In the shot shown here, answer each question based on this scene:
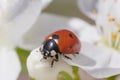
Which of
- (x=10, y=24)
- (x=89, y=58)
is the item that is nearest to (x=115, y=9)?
(x=89, y=58)

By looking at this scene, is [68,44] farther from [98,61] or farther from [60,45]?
[98,61]

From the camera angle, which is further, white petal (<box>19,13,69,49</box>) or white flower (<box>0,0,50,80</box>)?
white petal (<box>19,13,69,49</box>)

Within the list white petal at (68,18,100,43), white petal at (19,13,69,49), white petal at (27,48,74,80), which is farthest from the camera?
white petal at (68,18,100,43)

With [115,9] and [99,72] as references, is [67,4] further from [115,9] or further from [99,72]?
[99,72]

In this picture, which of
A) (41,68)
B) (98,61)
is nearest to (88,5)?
(98,61)

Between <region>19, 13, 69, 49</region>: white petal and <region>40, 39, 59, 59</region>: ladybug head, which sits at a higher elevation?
<region>19, 13, 69, 49</region>: white petal

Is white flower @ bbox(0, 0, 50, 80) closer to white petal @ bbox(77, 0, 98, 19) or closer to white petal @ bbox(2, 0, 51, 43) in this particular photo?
white petal @ bbox(2, 0, 51, 43)

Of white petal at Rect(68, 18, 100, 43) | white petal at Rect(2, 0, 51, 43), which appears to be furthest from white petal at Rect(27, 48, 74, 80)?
white petal at Rect(68, 18, 100, 43)
